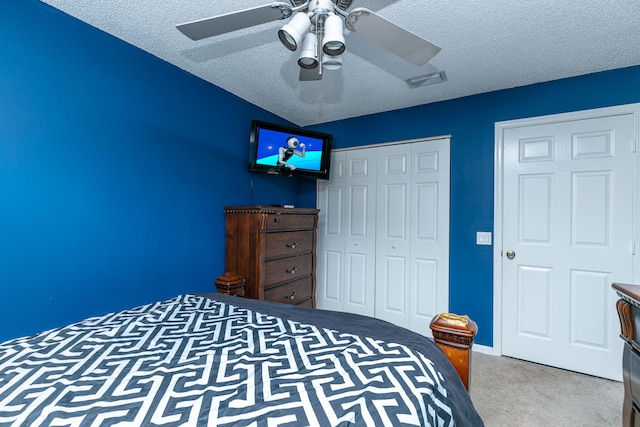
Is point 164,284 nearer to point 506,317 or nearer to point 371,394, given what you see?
point 371,394

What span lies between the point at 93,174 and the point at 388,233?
2.64 meters

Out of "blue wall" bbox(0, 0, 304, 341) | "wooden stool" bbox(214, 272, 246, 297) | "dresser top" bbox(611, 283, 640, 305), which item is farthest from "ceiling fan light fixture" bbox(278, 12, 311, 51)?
"dresser top" bbox(611, 283, 640, 305)

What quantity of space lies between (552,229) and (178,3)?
3176 mm

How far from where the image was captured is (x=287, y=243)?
274cm

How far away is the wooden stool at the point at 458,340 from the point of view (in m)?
1.13

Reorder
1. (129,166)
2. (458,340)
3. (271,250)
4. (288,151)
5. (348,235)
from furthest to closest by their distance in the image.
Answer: (348,235)
(288,151)
(271,250)
(129,166)
(458,340)

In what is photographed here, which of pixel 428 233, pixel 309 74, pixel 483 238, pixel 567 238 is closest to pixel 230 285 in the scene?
pixel 309 74

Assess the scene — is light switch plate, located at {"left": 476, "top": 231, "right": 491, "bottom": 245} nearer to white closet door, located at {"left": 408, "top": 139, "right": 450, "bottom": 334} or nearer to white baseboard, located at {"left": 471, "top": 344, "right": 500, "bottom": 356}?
white closet door, located at {"left": 408, "top": 139, "right": 450, "bottom": 334}

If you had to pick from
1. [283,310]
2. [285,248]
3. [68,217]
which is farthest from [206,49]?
[283,310]

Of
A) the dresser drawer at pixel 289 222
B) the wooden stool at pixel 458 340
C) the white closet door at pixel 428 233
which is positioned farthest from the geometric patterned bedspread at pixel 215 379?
the white closet door at pixel 428 233

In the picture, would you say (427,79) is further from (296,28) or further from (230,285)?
(230,285)

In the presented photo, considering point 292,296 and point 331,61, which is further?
point 292,296

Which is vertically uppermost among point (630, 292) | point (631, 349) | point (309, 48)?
point (309, 48)

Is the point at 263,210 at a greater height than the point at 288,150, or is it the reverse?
the point at 288,150
